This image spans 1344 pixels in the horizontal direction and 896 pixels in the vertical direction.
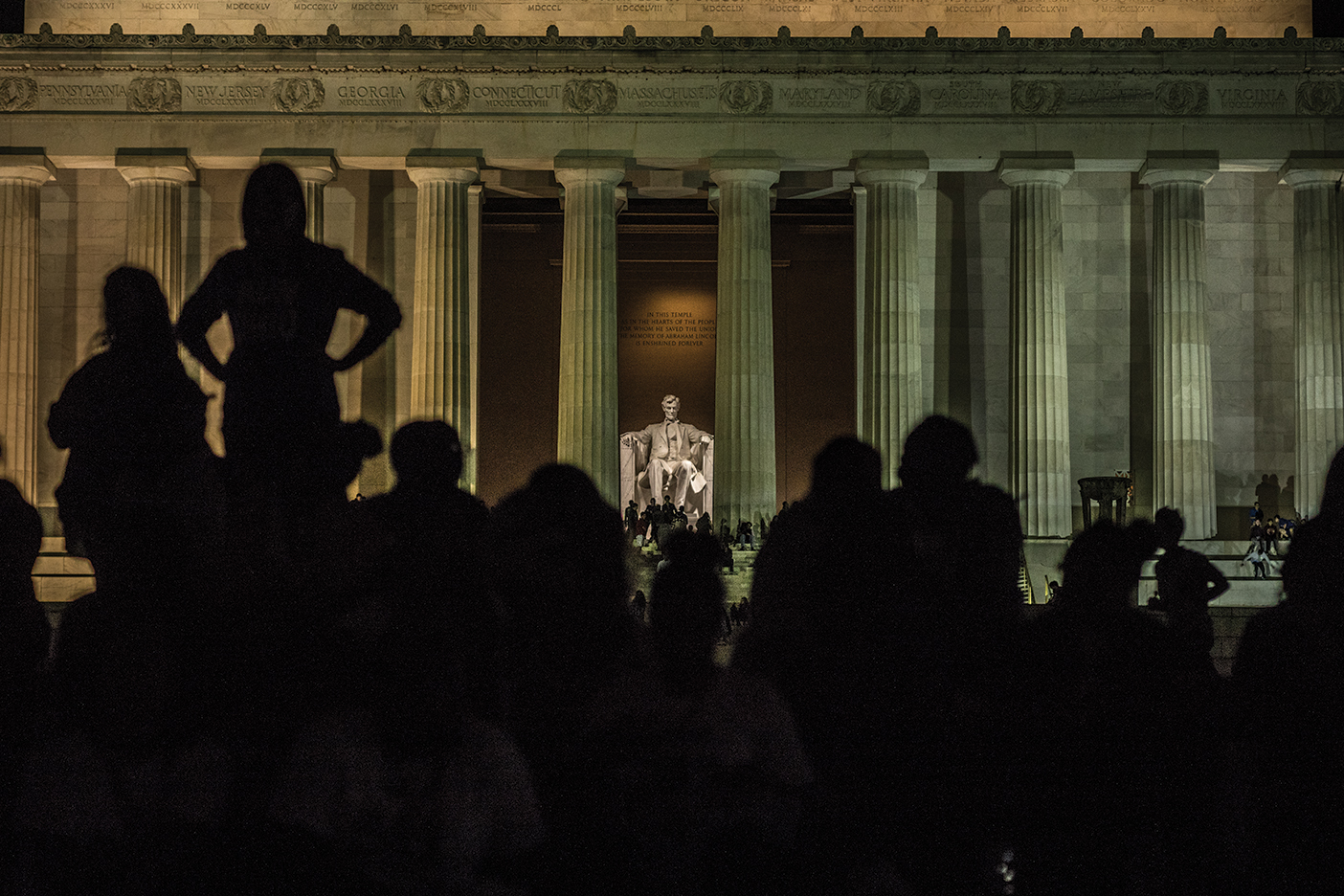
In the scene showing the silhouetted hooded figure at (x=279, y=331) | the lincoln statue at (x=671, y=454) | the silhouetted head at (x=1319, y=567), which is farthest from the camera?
the lincoln statue at (x=671, y=454)

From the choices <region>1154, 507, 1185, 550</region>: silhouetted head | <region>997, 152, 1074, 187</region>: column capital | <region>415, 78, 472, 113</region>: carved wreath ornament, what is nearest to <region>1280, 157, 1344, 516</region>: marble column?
<region>997, 152, 1074, 187</region>: column capital

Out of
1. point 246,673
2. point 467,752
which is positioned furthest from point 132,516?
point 467,752

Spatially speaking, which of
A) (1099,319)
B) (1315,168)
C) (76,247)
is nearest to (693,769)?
(1315,168)

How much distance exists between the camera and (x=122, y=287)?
307 inches

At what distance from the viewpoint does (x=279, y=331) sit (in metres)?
→ 9.07

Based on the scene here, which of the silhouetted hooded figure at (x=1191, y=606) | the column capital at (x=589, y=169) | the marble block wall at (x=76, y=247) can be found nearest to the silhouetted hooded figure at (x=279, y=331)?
the silhouetted hooded figure at (x=1191, y=606)

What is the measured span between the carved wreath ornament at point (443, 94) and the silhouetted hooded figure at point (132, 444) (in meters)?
34.4

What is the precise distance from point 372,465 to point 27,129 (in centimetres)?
1437

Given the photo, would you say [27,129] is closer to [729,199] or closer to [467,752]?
[729,199]

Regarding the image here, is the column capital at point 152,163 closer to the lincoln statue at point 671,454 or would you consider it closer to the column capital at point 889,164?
the lincoln statue at point 671,454

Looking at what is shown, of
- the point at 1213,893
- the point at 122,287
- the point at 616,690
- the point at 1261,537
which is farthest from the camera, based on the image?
the point at 1261,537

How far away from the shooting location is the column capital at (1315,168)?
134 ft

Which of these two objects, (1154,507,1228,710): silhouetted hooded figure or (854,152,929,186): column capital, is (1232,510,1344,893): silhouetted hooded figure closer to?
(1154,507,1228,710): silhouetted hooded figure

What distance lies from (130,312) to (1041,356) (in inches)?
1453
